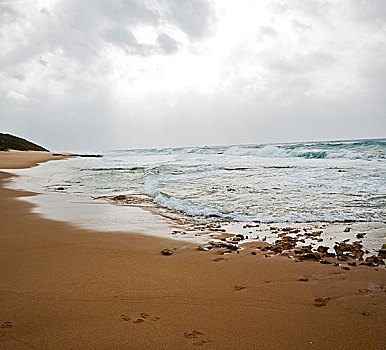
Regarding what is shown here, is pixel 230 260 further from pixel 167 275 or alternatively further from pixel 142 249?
pixel 142 249

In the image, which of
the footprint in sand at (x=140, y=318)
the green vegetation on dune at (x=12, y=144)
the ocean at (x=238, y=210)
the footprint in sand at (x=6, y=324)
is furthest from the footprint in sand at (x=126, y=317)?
the green vegetation on dune at (x=12, y=144)

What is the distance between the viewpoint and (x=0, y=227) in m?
5.09

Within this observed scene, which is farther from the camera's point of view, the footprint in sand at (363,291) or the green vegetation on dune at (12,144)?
the green vegetation on dune at (12,144)

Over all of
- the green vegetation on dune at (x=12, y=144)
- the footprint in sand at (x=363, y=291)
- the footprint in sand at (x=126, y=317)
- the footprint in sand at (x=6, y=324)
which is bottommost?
the footprint in sand at (x=6, y=324)

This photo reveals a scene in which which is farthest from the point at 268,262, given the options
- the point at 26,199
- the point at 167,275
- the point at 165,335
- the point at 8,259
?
the point at 26,199

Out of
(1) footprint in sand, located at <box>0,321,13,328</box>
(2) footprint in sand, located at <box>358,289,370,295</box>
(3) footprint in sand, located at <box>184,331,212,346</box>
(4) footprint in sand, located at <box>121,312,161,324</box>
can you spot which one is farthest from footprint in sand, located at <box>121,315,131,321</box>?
(2) footprint in sand, located at <box>358,289,370,295</box>

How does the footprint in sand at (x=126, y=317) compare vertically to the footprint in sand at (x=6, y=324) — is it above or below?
above

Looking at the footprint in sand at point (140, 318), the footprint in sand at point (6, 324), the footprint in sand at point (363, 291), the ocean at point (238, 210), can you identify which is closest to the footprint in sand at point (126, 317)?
the footprint in sand at point (140, 318)

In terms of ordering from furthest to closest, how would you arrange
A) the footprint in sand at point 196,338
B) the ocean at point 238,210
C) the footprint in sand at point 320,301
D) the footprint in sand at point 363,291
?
the ocean at point 238,210
the footprint in sand at point 363,291
the footprint in sand at point 320,301
the footprint in sand at point 196,338

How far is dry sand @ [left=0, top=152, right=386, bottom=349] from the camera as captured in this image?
2018 mm

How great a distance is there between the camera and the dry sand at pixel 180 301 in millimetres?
2018

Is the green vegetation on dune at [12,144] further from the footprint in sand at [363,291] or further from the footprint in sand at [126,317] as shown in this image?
the footprint in sand at [363,291]

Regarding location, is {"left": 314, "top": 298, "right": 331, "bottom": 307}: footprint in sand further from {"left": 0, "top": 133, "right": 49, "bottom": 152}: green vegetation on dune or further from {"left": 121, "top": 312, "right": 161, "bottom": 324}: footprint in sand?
{"left": 0, "top": 133, "right": 49, "bottom": 152}: green vegetation on dune

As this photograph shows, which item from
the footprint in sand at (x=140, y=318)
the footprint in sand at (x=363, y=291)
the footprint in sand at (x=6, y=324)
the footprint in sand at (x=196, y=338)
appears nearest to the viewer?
the footprint in sand at (x=196, y=338)
